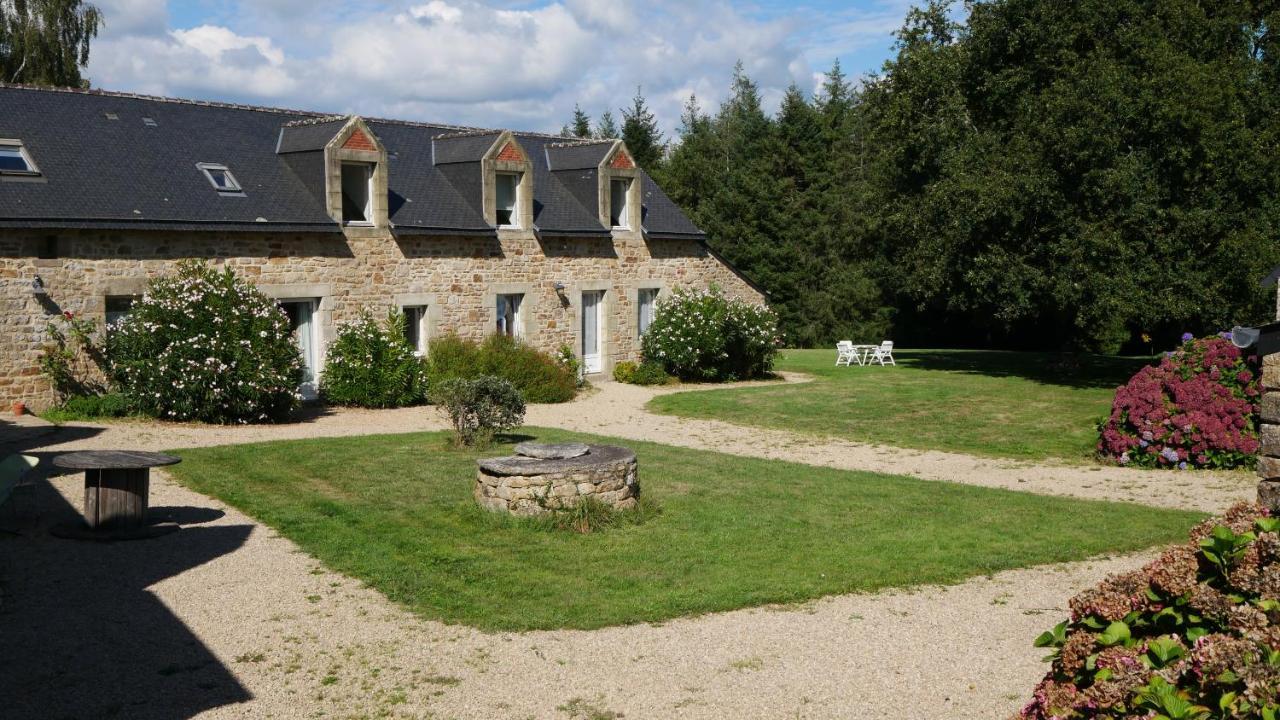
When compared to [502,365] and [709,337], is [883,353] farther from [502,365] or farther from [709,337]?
[502,365]

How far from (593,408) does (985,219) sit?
964 cm

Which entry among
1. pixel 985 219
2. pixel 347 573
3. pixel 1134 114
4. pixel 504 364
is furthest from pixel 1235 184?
pixel 347 573

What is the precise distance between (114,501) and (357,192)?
11920 mm

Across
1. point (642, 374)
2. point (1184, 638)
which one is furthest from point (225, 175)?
point (1184, 638)

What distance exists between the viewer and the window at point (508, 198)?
2325cm

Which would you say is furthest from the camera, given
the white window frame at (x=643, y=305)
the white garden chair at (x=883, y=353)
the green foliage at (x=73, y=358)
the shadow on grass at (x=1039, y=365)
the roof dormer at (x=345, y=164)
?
the white garden chair at (x=883, y=353)

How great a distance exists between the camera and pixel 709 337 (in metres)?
24.5

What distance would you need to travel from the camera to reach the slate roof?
17422 mm

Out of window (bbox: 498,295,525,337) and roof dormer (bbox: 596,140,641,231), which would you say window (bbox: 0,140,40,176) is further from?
roof dormer (bbox: 596,140,641,231)

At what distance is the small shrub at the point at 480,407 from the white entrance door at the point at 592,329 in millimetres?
9738

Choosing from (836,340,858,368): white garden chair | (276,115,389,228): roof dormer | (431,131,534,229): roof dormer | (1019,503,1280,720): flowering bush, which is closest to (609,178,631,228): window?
(431,131,534,229): roof dormer

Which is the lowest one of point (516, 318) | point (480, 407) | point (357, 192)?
point (480, 407)

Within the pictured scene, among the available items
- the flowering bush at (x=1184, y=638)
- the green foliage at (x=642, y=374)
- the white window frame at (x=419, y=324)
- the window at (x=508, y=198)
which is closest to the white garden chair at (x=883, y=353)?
the green foliage at (x=642, y=374)

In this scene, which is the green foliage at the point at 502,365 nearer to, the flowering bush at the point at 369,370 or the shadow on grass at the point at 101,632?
the flowering bush at the point at 369,370
